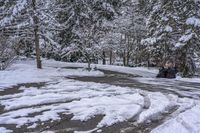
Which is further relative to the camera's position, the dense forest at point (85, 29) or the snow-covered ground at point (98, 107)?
the dense forest at point (85, 29)

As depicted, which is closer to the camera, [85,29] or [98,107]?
[98,107]

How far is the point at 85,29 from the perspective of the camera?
23156mm

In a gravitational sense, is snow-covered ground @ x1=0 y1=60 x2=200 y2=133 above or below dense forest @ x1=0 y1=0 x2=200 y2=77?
below

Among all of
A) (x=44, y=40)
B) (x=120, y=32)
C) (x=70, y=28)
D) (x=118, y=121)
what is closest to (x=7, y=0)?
(x=44, y=40)

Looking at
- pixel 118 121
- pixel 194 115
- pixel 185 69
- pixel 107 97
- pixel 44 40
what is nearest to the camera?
pixel 118 121

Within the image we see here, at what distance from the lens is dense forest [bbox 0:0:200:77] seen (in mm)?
19578

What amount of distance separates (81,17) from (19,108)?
1529cm

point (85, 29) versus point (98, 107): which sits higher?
point (85, 29)

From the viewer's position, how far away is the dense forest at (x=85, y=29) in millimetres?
19578

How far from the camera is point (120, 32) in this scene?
123ft

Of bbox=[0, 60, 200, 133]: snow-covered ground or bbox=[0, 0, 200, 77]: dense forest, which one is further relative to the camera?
bbox=[0, 0, 200, 77]: dense forest

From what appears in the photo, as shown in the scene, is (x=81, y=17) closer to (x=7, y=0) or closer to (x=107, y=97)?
(x=7, y=0)

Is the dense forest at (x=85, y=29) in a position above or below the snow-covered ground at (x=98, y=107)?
above

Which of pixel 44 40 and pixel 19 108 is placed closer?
pixel 19 108
